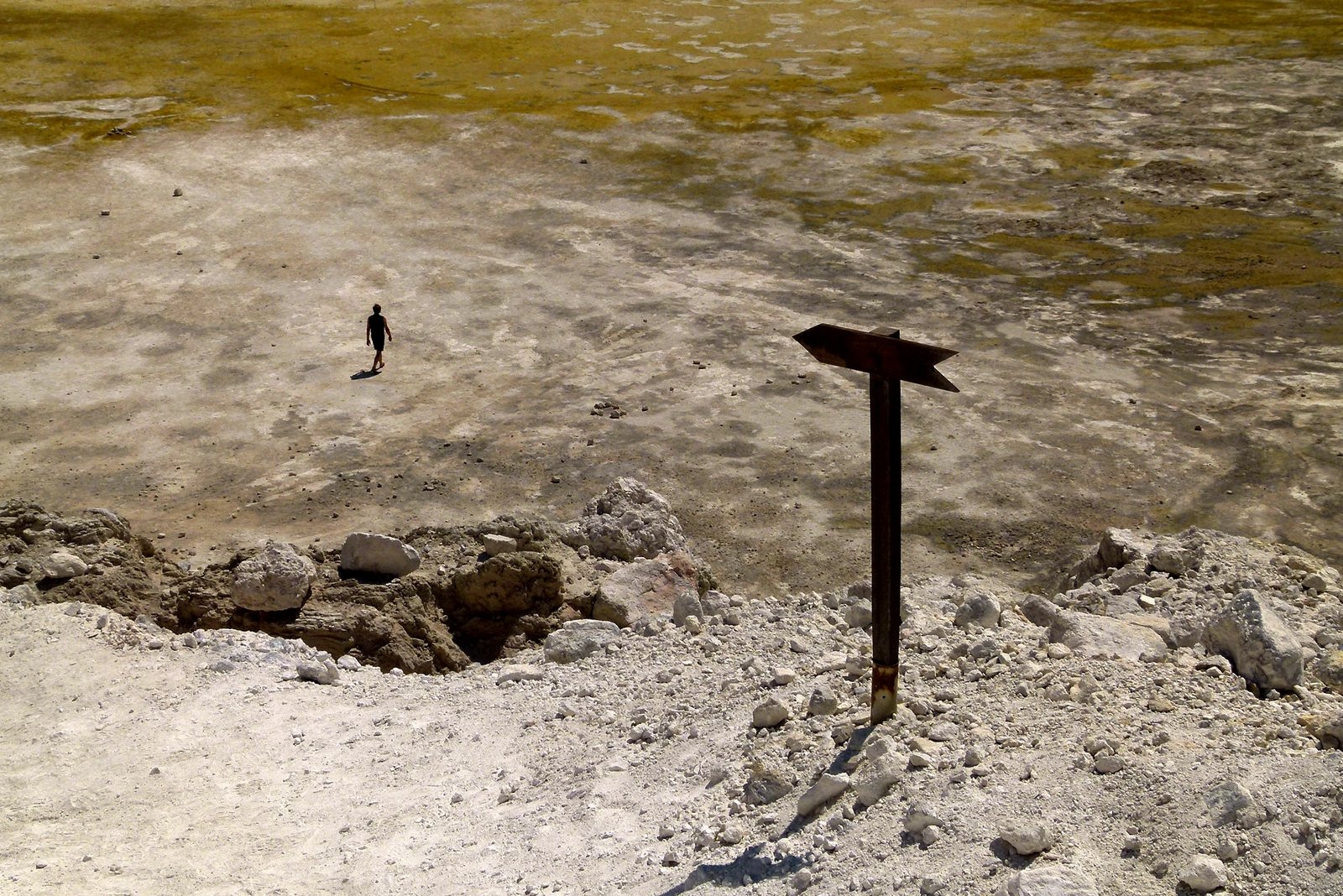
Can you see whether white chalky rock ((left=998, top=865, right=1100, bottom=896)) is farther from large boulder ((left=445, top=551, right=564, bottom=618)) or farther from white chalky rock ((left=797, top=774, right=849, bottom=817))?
large boulder ((left=445, top=551, right=564, bottom=618))

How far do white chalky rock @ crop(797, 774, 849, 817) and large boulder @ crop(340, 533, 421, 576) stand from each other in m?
5.07

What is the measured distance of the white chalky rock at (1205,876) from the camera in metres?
4.86

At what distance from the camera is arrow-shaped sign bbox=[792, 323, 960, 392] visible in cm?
570

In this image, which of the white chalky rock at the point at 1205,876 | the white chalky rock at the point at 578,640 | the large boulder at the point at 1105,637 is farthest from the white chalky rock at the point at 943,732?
the white chalky rock at the point at 578,640

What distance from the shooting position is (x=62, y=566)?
388 inches

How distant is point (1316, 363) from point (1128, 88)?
449 inches

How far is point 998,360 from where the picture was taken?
48.5ft

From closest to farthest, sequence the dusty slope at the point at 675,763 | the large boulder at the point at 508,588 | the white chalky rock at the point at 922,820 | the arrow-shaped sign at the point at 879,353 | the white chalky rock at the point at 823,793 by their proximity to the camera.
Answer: the dusty slope at the point at 675,763, the white chalky rock at the point at 922,820, the arrow-shaped sign at the point at 879,353, the white chalky rock at the point at 823,793, the large boulder at the point at 508,588

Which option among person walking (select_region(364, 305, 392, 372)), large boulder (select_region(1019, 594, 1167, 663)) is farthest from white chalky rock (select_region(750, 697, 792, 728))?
person walking (select_region(364, 305, 392, 372))

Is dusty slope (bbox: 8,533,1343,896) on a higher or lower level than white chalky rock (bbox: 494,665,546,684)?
higher

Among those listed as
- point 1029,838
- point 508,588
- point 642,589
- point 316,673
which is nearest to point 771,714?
point 1029,838

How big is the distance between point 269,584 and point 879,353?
5.54m

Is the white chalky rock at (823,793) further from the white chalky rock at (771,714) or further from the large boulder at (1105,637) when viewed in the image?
the large boulder at (1105,637)

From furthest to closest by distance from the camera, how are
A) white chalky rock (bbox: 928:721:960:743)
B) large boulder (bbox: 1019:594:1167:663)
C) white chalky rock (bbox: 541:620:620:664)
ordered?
1. white chalky rock (bbox: 541:620:620:664)
2. large boulder (bbox: 1019:594:1167:663)
3. white chalky rock (bbox: 928:721:960:743)
